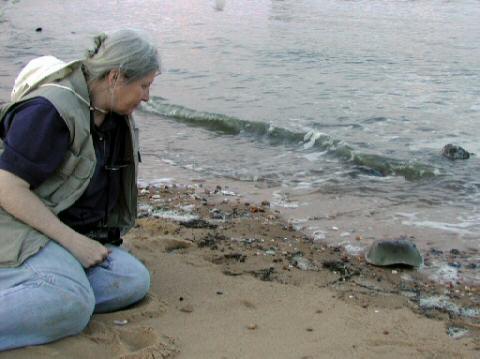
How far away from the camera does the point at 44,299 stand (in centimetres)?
300

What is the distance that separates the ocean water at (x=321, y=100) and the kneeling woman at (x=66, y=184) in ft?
9.24

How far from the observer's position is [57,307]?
9.89 ft

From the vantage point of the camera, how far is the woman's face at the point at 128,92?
129 inches

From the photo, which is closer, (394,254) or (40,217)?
(40,217)

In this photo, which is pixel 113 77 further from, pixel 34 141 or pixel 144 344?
pixel 144 344

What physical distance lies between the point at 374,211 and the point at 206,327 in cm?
309

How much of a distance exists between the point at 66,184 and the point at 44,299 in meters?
0.56

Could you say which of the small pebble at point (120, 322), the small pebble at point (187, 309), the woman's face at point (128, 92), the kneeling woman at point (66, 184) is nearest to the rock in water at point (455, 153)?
the small pebble at point (187, 309)

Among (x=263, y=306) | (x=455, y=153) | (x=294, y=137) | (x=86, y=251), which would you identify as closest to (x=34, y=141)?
(x=86, y=251)

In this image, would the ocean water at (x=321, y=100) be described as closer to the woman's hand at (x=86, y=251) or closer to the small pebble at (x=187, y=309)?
the small pebble at (x=187, y=309)

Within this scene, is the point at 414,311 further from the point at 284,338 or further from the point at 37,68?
the point at 37,68

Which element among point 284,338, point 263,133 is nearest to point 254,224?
point 284,338

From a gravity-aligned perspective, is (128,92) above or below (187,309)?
above

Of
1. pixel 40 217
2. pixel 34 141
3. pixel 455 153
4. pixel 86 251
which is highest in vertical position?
pixel 34 141
